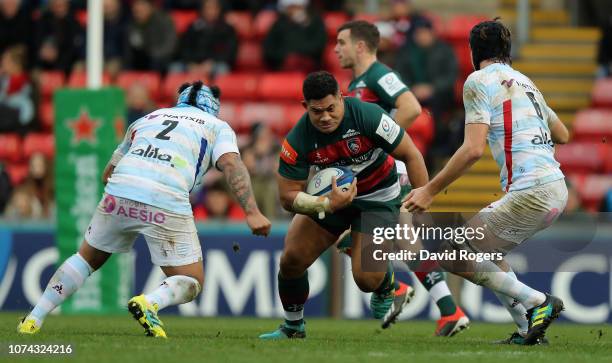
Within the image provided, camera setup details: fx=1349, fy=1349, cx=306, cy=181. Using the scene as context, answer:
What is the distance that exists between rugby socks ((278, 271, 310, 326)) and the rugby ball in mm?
745

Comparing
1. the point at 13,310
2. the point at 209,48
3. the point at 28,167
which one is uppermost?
the point at 209,48

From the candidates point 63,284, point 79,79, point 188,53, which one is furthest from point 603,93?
point 63,284

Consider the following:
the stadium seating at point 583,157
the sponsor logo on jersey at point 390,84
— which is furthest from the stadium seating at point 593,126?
the sponsor logo on jersey at point 390,84

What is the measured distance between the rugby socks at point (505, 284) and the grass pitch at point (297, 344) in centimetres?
35

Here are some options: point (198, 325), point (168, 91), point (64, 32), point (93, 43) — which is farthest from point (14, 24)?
point (198, 325)

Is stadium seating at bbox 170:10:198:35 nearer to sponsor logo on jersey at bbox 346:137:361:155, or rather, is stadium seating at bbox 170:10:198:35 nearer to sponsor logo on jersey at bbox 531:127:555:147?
sponsor logo on jersey at bbox 346:137:361:155

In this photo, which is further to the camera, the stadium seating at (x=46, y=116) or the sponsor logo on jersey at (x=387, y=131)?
the stadium seating at (x=46, y=116)

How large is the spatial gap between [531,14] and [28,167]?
25.5 feet

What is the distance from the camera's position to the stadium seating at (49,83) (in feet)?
66.1

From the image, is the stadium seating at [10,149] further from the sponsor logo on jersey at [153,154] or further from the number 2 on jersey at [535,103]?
the number 2 on jersey at [535,103]

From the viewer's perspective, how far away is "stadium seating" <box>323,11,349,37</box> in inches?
776

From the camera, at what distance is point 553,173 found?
31.0ft

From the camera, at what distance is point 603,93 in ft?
59.8

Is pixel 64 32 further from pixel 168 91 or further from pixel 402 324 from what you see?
pixel 402 324
